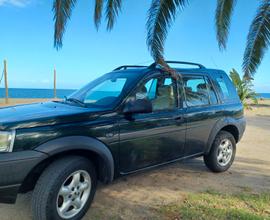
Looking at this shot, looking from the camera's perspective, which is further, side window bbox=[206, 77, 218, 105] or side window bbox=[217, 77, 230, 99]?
side window bbox=[217, 77, 230, 99]

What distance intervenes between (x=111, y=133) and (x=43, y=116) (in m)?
0.87

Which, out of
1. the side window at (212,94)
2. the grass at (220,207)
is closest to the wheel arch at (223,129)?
the side window at (212,94)

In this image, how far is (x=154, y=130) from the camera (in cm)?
455

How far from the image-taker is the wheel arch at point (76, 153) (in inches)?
136

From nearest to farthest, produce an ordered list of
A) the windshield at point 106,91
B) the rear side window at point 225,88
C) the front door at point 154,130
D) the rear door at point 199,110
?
the front door at point 154,130
the windshield at point 106,91
the rear door at point 199,110
the rear side window at point 225,88

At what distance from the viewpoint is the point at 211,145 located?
5730mm

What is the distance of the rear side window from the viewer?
5.99 meters

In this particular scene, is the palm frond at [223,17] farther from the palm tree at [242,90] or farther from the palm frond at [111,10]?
the palm tree at [242,90]

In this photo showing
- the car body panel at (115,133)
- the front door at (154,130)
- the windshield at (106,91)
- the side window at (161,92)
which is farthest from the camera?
the side window at (161,92)

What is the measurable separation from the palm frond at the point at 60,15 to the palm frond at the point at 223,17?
2633 mm

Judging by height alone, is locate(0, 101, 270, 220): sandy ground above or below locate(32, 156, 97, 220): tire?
below

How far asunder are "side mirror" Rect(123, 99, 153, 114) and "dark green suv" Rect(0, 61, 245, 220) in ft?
0.04

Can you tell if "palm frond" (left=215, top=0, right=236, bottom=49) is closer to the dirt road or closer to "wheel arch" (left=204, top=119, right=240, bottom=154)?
"wheel arch" (left=204, top=119, right=240, bottom=154)

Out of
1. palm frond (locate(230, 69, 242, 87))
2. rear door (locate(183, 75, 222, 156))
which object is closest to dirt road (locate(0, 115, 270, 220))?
rear door (locate(183, 75, 222, 156))
